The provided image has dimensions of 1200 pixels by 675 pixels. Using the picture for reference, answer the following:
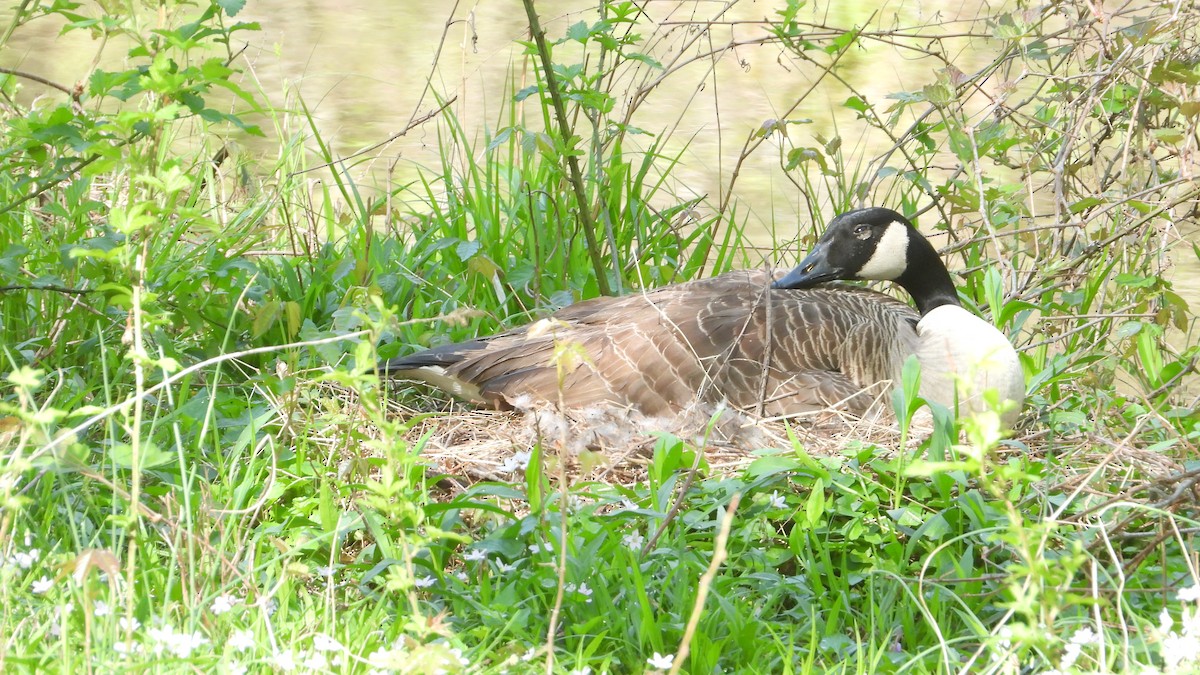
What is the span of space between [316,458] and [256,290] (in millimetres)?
1007

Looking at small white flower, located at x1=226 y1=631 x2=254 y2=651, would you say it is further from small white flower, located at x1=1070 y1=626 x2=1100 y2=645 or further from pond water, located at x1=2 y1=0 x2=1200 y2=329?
pond water, located at x1=2 y1=0 x2=1200 y2=329

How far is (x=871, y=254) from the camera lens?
444cm

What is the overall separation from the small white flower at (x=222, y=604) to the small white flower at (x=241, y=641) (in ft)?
0.25

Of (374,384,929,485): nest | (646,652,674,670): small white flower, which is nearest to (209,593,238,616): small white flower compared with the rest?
(646,652,674,670): small white flower

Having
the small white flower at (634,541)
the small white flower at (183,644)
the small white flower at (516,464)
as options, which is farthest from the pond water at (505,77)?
the small white flower at (183,644)

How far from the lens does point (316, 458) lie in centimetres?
343

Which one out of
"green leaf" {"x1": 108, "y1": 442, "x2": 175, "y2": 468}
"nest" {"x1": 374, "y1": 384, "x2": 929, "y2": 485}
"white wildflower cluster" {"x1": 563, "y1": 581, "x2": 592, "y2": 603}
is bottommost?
"nest" {"x1": 374, "y1": 384, "x2": 929, "y2": 485}

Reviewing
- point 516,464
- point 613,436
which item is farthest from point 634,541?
point 613,436

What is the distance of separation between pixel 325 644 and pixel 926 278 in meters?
2.89

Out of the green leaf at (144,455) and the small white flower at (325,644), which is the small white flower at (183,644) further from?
the green leaf at (144,455)

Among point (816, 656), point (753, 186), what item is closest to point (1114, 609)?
point (816, 656)

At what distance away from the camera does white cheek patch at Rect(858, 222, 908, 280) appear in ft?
14.5

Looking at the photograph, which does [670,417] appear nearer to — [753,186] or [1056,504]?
[1056,504]

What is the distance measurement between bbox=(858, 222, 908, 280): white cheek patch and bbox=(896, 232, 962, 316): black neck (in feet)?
0.07
